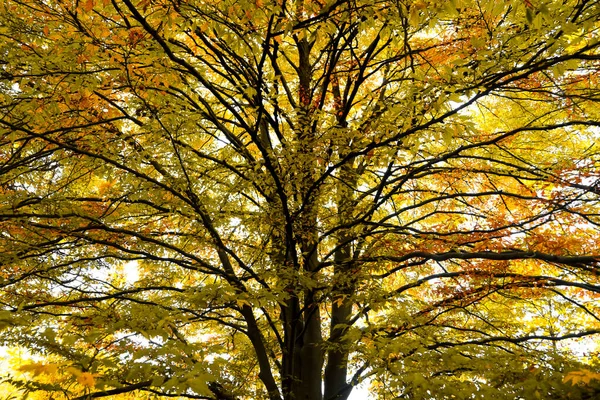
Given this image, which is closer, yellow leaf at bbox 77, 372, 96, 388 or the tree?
yellow leaf at bbox 77, 372, 96, 388

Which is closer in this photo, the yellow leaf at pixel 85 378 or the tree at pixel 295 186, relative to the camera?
the yellow leaf at pixel 85 378

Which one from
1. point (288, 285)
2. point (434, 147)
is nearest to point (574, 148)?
point (434, 147)

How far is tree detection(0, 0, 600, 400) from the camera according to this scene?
9.63 ft

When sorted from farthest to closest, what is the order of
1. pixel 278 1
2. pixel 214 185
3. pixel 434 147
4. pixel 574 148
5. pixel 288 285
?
pixel 434 147
pixel 574 148
pixel 214 185
pixel 288 285
pixel 278 1

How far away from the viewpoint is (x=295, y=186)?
4195 mm

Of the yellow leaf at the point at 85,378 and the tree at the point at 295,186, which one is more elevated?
the tree at the point at 295,186

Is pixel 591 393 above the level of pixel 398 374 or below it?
below

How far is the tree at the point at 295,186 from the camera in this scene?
294 cm

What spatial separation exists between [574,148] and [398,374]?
5.28 metres

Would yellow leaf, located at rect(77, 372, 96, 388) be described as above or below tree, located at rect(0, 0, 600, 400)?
below

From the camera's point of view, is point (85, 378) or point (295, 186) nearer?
point (85, 378)

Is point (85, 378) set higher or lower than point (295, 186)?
lower

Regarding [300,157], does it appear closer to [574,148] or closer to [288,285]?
[288,285]

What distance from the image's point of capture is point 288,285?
418cm
